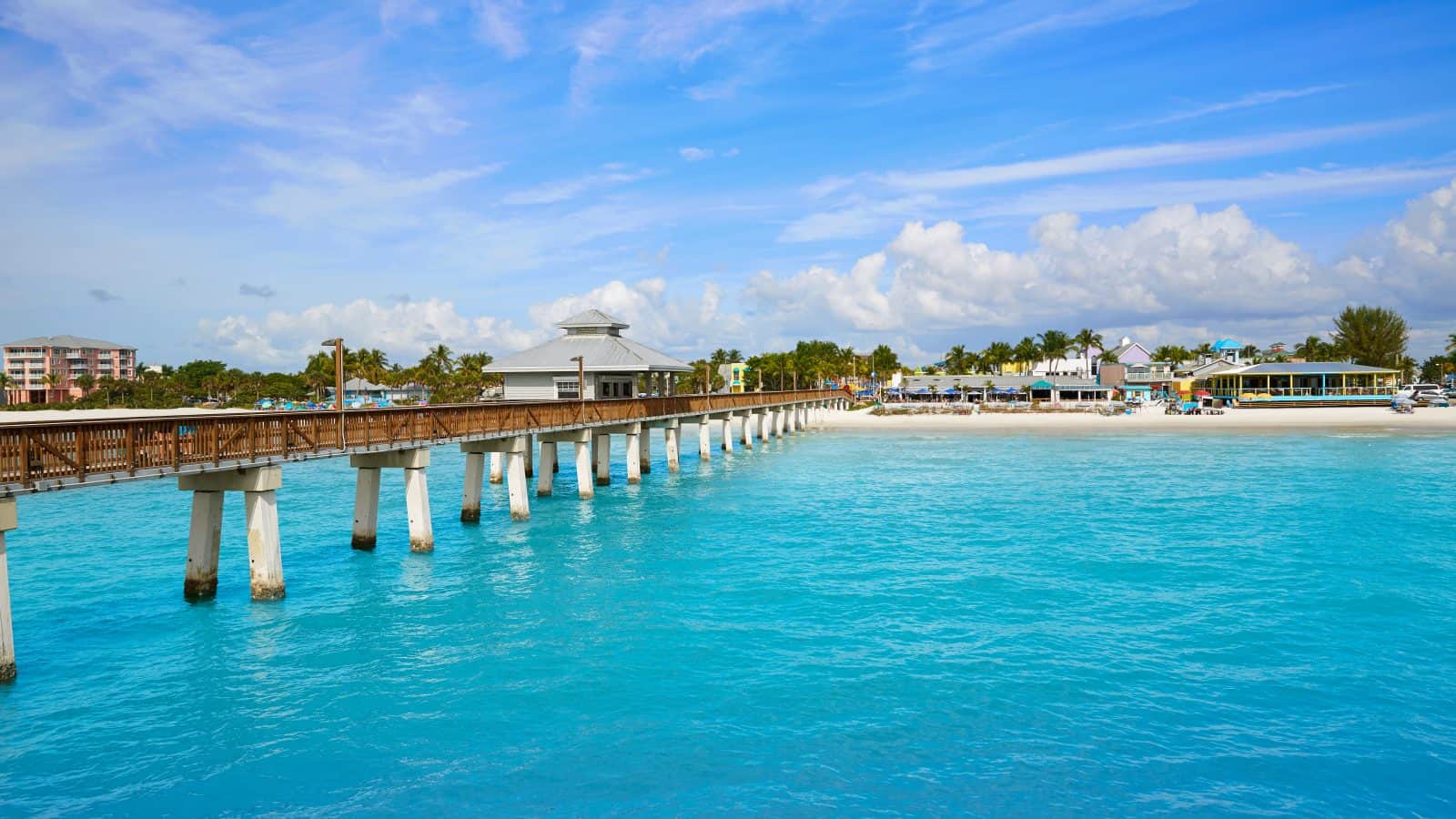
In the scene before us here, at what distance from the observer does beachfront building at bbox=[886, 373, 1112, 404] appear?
129m

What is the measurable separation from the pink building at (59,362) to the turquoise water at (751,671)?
497ft

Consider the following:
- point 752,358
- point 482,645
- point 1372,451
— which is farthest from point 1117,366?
point 482,645

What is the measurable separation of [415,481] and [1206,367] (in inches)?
5404

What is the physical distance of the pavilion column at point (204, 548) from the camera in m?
19.8

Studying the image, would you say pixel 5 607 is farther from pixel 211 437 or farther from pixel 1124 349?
pixel 1124 349

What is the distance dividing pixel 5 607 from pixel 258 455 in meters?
5.93

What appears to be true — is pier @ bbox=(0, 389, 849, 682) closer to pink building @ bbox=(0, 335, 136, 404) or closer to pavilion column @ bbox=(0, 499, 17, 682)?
pavilion column @ bbox=(0, 499, 17, 682)

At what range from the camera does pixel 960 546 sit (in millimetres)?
29266

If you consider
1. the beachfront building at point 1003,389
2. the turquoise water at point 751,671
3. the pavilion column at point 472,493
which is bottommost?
the turquoise water at point 751,671

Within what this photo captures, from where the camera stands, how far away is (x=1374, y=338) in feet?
483

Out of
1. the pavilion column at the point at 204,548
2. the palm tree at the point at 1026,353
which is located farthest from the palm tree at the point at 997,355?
the pavilion column at the point at 204,548

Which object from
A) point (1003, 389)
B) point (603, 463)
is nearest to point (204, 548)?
point (603, 463)

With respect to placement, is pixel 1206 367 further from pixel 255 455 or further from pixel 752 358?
pixel 255 455

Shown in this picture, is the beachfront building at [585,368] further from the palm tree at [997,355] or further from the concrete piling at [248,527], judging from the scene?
the palm tree at [997,355]
